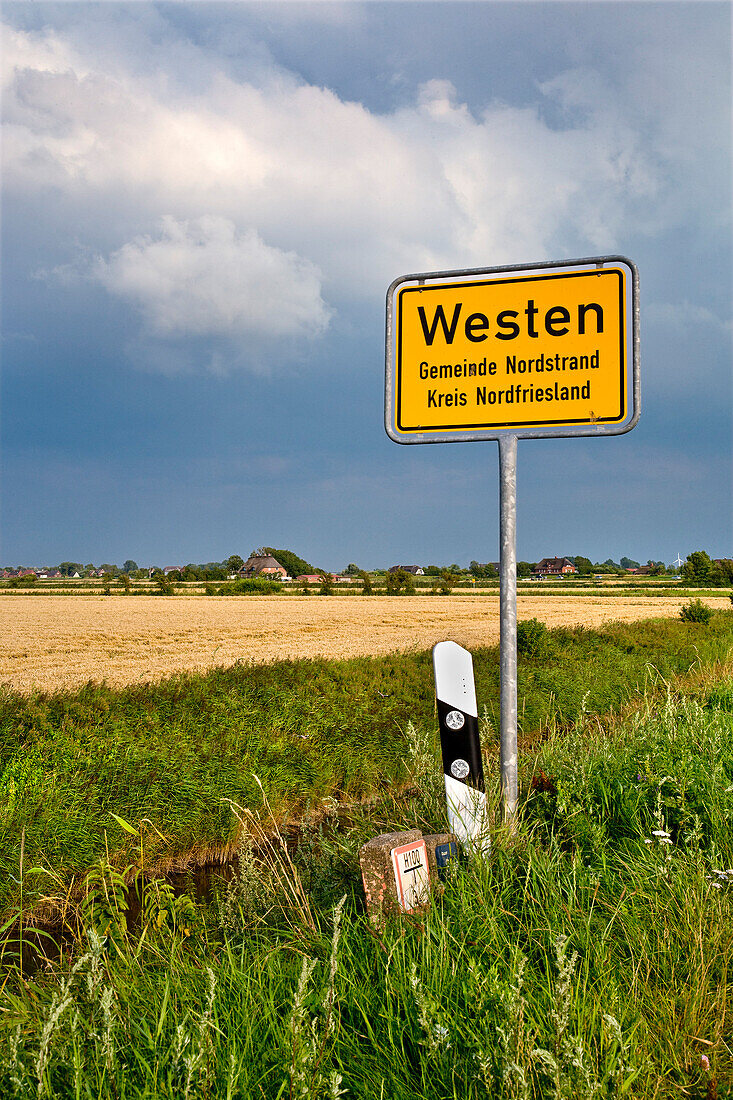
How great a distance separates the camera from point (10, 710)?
766 cm

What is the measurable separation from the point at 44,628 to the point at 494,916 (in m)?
33.6

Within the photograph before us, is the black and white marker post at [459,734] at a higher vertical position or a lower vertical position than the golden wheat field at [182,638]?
higher

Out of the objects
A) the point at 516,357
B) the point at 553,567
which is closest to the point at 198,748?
the point at 516,357

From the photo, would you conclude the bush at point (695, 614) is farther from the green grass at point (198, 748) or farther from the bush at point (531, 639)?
the green grass at point (198, 748)

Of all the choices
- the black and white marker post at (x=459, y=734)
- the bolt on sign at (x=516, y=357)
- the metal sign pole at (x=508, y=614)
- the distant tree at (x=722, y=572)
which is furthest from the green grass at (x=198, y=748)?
the distant tree at (x=722, y=572)

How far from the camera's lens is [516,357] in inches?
148

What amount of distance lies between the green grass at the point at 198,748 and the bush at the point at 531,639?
2577mm

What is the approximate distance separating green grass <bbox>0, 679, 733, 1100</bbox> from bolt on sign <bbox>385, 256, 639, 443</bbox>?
6.68 feet

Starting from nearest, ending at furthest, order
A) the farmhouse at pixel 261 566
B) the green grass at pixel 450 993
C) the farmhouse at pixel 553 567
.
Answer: the green grass at pixel 450 993 → the farmhouse at pixel 261 566 → the farmhouse at pixel 553 567

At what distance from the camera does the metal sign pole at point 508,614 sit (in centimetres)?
357

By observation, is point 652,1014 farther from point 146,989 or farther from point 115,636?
point 115,636

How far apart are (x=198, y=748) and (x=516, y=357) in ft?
17.4

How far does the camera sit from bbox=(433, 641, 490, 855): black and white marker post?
333 cm

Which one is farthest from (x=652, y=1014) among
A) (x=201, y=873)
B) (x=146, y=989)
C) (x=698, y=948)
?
(x=201, y=873)
